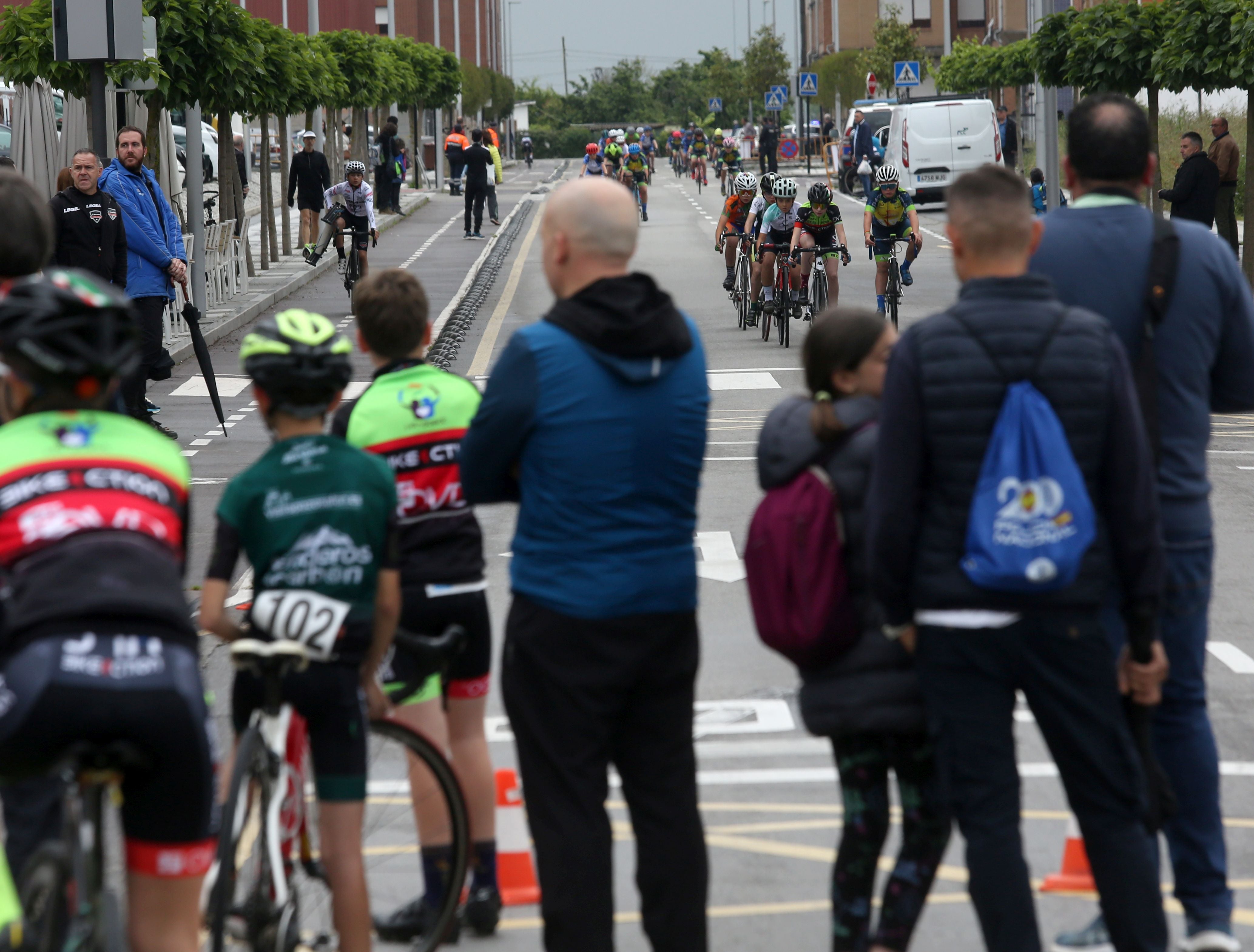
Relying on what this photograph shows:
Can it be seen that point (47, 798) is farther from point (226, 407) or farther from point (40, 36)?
point (40, 36)

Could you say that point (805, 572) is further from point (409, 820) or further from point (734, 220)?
point (734, 220)

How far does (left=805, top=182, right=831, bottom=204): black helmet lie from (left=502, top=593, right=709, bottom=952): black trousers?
1480 centimetres

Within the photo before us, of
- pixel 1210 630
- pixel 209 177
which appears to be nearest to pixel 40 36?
pixel 1210 630

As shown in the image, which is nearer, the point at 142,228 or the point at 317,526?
the point at 317,526

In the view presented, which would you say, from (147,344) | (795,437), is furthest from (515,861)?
(147,344)

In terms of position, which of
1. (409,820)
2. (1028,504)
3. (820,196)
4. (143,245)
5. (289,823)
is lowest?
(409,820)

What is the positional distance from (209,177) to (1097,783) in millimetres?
36451

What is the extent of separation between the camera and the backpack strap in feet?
14.1

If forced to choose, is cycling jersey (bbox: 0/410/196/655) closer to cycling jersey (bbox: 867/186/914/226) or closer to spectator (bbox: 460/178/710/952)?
spectator (bbox: 460/178/710/952)

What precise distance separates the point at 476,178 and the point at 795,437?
33.4 m

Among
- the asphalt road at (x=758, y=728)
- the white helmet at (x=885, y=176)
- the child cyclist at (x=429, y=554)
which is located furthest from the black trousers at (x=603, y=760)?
the white helmet at (x=885, y=176)

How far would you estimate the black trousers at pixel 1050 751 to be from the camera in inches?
152

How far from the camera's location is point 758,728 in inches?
270

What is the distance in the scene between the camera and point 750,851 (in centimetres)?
550
